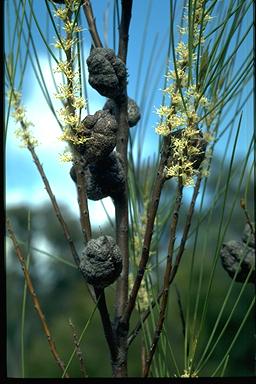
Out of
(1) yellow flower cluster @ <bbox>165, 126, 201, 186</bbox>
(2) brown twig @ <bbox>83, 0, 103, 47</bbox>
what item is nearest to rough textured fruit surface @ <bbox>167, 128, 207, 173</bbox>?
(1) yellow flower cluster @ <bbox>165, 126, 201, 186</bbox>

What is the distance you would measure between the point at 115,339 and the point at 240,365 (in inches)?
166

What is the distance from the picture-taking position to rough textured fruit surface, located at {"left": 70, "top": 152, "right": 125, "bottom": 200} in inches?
17.6

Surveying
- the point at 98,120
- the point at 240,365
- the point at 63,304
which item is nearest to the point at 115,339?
the point at 98,120

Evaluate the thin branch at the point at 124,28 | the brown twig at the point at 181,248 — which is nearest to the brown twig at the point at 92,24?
the thin branch at the point at 124,28

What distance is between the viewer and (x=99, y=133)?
→ 0.42 m

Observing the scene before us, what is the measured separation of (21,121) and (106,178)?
97mm

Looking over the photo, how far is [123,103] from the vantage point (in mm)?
484

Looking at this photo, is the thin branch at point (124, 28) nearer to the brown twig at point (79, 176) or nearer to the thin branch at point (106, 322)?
the brown twig at point (79, 176)

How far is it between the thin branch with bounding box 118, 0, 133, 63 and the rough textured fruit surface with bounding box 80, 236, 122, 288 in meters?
0.14

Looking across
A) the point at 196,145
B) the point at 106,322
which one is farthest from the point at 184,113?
the point at 106,322

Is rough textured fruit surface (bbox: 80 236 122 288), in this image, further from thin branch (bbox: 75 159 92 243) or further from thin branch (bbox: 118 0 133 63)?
thin branch (bbox: 118 0 133 63)

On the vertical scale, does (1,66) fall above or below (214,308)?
above

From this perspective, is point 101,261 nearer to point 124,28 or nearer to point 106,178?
point 106,178
